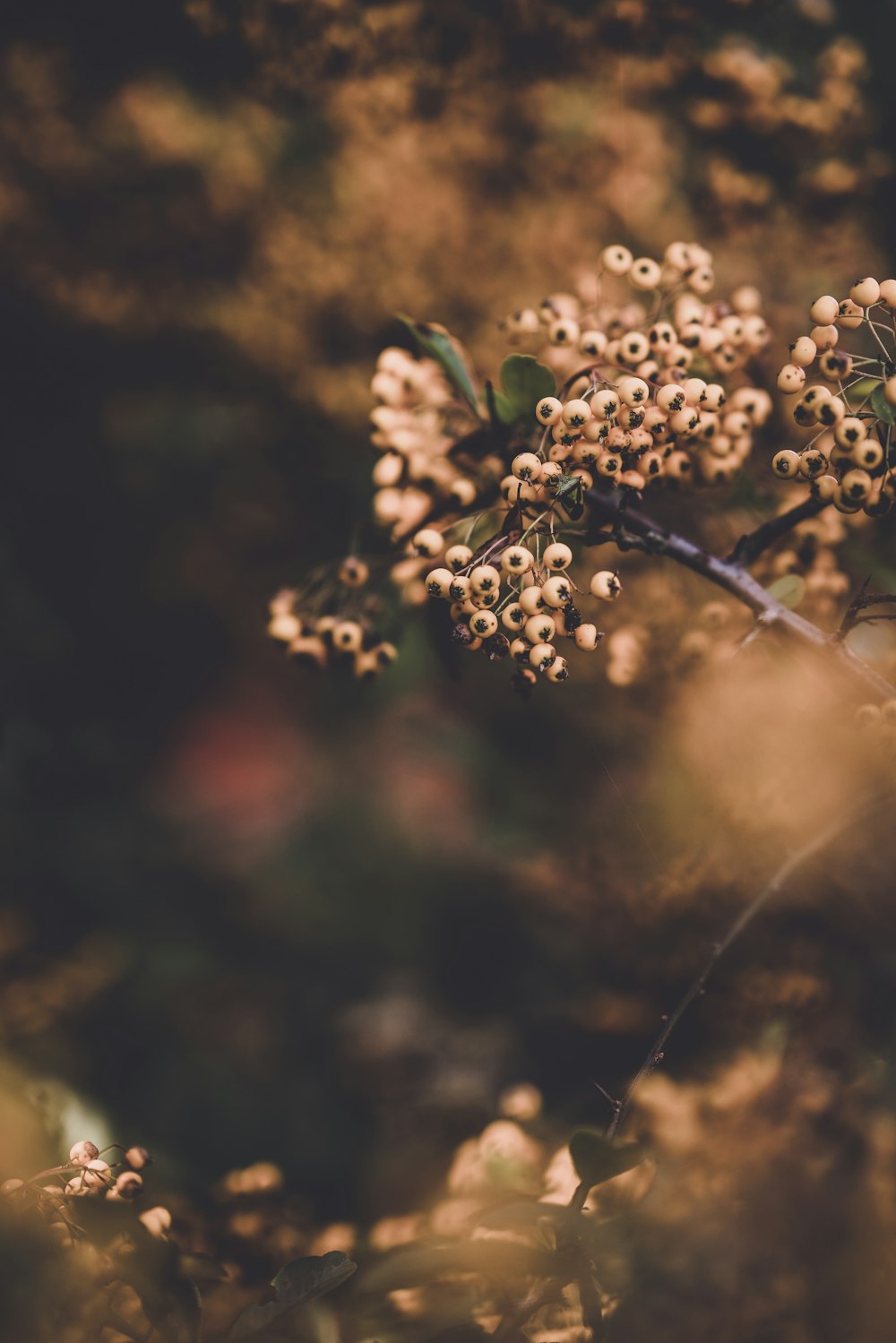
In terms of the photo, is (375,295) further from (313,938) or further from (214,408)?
(313,938)

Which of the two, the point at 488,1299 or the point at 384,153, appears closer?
the point at 488,1299

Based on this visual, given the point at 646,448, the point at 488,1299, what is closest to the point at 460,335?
the point at 646,448

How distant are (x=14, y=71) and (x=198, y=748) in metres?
0.85

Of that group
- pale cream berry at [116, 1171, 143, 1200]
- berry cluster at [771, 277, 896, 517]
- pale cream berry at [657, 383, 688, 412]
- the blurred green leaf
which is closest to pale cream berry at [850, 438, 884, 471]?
berry cluster at [771, 277, 896, 517]

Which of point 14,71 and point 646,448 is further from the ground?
point 14,71

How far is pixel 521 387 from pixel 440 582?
159mm

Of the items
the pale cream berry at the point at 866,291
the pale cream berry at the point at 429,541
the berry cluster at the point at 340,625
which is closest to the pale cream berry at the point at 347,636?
the berry cluster at the point at 340,625

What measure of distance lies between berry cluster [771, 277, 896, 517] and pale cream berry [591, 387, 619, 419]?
0.11m

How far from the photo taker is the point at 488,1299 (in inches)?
26.8

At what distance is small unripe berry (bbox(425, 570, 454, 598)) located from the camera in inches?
19.4

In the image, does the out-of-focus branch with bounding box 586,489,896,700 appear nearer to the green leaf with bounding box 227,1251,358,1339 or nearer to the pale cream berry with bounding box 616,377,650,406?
the pale cream berry with bounding box 616,377,650,406

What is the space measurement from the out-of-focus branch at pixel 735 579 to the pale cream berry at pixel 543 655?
113mm

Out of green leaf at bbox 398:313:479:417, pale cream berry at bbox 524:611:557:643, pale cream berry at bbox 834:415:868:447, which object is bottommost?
pale cream berry at bbox 524:611:557:643

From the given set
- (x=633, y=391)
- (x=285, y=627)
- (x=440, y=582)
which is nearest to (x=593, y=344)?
(x=633, y=391)
